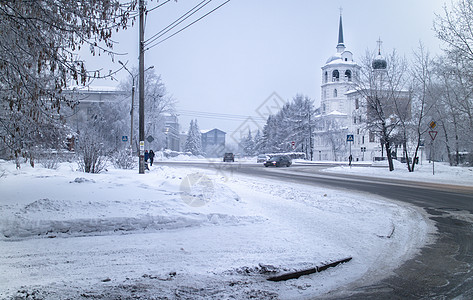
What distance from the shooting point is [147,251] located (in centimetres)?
580

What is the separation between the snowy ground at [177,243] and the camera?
457cm

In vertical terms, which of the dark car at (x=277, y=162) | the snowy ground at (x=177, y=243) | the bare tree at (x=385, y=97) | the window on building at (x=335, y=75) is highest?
the window on building at (x=335, y=75)

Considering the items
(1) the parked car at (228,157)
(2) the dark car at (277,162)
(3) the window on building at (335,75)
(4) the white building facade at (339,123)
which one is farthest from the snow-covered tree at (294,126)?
(3) the window on building at (335,75)

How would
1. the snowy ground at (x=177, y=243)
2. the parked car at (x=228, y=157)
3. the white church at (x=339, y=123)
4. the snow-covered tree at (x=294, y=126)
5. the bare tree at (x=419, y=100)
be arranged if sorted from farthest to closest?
the white church at (x=339, y=123), the snow-covered tree at (x=294, y=126), the parked car at (x=228, y=157), the bare tree at (x=419, y=100), the snowy ground at (x=177, y=243)

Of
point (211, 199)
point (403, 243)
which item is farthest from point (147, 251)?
point (403, 243)

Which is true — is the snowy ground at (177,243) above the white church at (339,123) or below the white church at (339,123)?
below

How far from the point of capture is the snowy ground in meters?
4.57

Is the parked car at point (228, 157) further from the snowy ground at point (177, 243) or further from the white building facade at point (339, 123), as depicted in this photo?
the snowy ground at point (177, 243)

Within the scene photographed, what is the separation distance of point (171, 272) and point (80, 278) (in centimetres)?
119

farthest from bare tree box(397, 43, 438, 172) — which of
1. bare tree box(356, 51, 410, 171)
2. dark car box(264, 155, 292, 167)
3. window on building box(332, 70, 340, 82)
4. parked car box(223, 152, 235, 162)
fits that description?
window on building box(332, 70, 340, 82)

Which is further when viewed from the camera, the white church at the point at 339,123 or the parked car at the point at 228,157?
the white church at the point at 339,123

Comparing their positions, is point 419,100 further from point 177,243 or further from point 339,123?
point 339,123

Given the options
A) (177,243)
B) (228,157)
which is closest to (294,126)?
(228,157)

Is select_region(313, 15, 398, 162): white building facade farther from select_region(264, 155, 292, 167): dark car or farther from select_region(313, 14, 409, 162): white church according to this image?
select_region(264, 155, 292, 167): dark car
